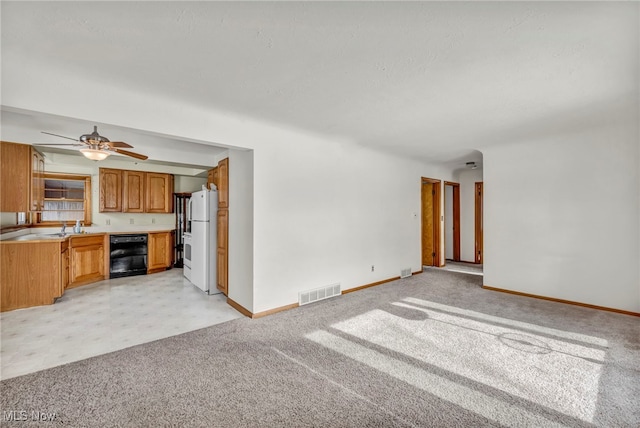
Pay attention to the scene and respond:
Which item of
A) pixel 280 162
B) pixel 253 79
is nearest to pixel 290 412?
pixel 253 79

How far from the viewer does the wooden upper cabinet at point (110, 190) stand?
5.25 m

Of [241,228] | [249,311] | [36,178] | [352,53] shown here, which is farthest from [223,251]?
[352,53]

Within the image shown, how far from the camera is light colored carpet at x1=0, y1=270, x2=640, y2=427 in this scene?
170 cm

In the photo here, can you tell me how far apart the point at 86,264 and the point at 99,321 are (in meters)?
2.17

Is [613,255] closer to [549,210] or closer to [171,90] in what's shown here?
[549,210]

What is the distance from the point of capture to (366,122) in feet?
10.9

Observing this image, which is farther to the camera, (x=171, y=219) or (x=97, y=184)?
(x=171, y=219)

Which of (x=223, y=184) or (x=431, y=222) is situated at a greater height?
(x=223, y=184)

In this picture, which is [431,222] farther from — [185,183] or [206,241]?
[185,183]

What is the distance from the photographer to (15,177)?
3.54m

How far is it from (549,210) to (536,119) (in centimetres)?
157

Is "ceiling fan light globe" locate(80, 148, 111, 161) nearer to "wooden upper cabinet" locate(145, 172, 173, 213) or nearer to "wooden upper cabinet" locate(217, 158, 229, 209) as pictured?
"wooden upper cabinet" locate(217, 158, 229, 209)

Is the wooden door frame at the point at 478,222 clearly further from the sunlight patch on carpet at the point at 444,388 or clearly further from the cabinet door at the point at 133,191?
the cabinet door at the point at 133,191

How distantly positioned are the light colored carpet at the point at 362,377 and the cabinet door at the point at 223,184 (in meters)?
1.75
